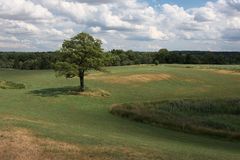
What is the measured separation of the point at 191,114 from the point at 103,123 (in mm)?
11431

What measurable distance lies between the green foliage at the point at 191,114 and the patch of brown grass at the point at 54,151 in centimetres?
1916

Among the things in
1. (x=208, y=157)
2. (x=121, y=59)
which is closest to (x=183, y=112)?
(x=208, y=157)

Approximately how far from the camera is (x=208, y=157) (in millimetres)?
19734

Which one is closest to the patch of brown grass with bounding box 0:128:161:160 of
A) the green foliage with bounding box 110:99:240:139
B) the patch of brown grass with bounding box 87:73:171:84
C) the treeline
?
the green foliage with bounding box 110:99:240:139

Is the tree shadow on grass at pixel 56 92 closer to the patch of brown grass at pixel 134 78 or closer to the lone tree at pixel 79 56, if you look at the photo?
the lone tree at pixel 79 56

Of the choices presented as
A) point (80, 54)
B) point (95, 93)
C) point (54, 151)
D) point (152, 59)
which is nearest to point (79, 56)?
point (80, 54)

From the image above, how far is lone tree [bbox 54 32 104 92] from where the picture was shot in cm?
6031

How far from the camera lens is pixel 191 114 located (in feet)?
143

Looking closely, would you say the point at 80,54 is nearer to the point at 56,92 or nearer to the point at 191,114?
the point at 56,92

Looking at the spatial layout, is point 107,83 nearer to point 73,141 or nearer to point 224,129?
point 224,129

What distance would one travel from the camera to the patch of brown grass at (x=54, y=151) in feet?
55.8

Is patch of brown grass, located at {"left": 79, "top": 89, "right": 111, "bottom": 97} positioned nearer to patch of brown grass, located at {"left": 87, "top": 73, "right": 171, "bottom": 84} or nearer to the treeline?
patch of brown grass, located at {"left": 87, "top": 73, "right": 171, "bottom": 84}

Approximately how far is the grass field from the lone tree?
3.36 m

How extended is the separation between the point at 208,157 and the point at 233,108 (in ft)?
92.9
